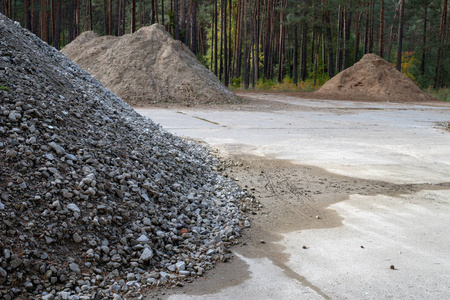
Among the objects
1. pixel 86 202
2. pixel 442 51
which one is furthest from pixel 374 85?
pixel 86 202

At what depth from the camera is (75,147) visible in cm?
374

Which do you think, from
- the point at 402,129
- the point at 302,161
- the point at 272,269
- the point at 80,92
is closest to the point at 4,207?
the point at 272,269

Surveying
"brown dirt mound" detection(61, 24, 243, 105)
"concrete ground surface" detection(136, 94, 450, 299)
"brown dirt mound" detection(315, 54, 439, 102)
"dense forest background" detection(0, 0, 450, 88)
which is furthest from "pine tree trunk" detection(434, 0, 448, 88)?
"concrete ground surface" detection(136, 94, 450, 299)

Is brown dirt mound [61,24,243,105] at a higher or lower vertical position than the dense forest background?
lower

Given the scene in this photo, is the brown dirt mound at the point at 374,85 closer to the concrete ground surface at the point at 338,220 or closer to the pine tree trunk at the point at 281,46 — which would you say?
the pine tree trunk at the point at 281,46

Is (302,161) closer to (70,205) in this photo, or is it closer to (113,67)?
(70,205)

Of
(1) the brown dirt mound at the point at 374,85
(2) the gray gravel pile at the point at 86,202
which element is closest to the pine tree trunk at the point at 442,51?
(1) the brown dirt mound at the point at 374,85

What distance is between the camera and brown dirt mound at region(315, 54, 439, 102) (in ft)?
76.9

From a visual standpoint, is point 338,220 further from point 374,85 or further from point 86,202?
point 374,85

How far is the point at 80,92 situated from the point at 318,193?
3267 mm

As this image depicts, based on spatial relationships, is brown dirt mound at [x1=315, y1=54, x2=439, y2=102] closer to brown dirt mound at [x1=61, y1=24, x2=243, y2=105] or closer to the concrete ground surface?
brown dirt mound at [x1=61, y1=24, x2=243, y2=105]

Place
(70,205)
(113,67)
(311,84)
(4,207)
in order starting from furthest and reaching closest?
1. (311,84)
2. (113,67)
3. (70,205)
4. (4,207)

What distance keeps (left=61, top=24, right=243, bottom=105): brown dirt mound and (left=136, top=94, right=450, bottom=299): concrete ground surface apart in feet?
30.1

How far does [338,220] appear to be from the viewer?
164 inches
